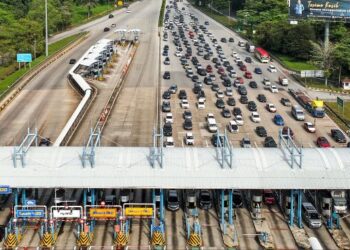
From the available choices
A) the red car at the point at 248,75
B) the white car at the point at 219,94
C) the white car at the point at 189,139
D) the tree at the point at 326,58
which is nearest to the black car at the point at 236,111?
the white car at the point at 219,94

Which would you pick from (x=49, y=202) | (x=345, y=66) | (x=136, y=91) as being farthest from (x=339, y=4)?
(x=49, y=202)

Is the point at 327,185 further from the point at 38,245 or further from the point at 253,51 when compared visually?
the point at 253,51

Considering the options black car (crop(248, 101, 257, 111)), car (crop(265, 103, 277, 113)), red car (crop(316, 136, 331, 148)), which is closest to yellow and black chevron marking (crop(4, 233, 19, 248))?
red car (crop(316, 136, 331, 148))

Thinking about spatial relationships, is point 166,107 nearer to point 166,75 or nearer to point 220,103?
point 220,103

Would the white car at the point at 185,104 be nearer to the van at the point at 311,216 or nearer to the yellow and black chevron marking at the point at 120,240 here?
the van at the point at 311,216

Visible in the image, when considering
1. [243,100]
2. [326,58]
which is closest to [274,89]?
[243,100]
